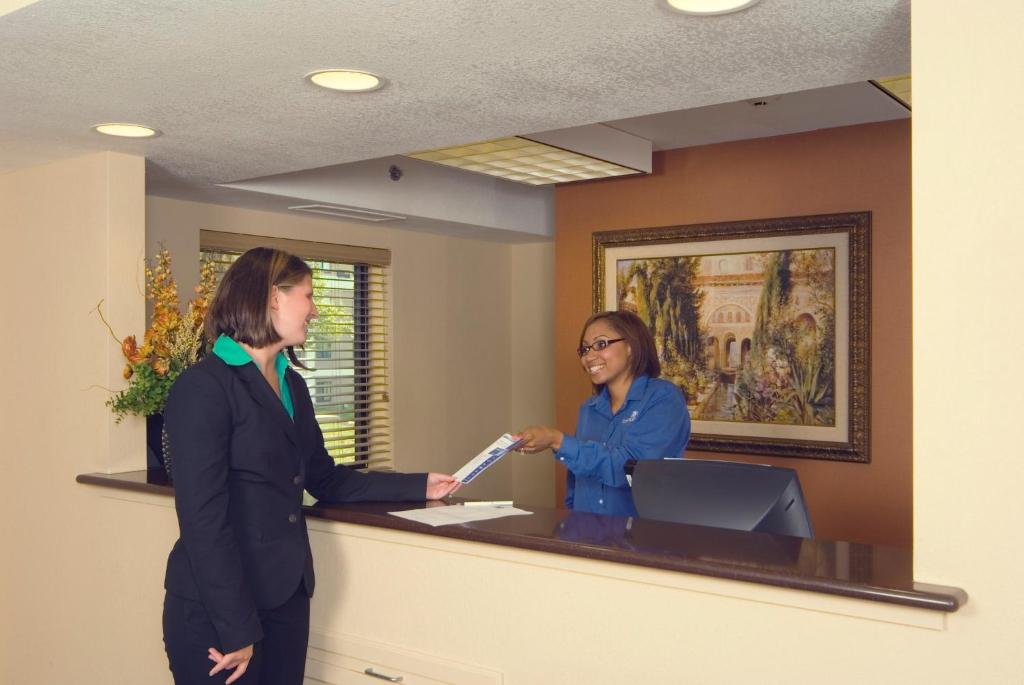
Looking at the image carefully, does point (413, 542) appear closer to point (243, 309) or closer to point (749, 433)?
point (243, 309)

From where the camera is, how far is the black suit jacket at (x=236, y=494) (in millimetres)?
2184

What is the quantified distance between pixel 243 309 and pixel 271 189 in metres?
2.28

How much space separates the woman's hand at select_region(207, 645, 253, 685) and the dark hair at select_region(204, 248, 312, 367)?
2.35 feet

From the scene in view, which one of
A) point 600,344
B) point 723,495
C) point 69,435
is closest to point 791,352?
point 600,344

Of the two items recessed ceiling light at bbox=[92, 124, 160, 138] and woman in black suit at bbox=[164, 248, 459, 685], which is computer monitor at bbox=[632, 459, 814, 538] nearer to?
woman in black suit at bbox=[164, 248, 459, 685]

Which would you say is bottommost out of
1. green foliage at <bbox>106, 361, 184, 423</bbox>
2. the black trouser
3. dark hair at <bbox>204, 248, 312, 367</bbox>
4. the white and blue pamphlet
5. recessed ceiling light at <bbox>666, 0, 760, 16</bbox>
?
the black trouser

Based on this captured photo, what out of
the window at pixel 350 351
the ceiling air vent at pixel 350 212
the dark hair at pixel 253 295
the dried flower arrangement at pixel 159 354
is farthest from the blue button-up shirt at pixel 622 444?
the window at pixel 350 351

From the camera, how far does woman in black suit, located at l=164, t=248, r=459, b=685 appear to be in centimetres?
219

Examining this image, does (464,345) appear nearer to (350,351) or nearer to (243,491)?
(350,351)

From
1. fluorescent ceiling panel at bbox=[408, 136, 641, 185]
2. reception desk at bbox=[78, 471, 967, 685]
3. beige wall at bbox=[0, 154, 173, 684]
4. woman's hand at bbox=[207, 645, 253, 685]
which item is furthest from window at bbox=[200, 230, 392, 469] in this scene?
woman's hand at bbox=[207, 645, 253, 685]

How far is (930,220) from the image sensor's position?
1.81m

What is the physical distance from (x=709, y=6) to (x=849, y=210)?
9.35ft

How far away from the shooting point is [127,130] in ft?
10.7

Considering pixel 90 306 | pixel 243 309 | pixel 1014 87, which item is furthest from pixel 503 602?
pixel 90 306
